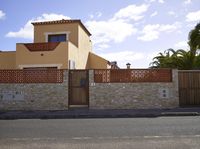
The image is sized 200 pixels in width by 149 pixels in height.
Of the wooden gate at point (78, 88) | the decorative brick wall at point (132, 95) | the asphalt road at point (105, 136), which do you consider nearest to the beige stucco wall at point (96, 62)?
the wooden gate at point (78, 88)

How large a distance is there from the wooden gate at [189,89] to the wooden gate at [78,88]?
5519 mm

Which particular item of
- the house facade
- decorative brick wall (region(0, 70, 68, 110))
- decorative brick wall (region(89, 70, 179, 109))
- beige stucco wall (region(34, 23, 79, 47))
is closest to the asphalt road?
decorative brick wall (region(89, 70, 179, 109))

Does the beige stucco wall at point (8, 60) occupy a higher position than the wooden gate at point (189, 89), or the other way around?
the beige stucco wall at point (8, 60)

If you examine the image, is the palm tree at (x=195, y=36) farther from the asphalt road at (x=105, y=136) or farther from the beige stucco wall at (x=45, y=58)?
the asphalt road at (x=105, y=136)

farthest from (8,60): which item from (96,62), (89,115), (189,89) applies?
(189,89)

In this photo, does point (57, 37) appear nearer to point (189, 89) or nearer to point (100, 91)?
point (100, 91)

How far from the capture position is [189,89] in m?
20.2

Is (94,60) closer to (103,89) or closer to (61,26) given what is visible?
(61,26)

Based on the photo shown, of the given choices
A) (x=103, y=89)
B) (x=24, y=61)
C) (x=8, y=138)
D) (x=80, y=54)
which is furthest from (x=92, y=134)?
(x=80, y=54)

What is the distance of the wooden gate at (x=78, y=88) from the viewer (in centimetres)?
1970

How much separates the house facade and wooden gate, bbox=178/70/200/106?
26.9 ft

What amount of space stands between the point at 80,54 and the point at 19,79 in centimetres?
929

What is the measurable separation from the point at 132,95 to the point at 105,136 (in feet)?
32.1

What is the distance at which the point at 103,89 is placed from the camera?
19.6 metres
